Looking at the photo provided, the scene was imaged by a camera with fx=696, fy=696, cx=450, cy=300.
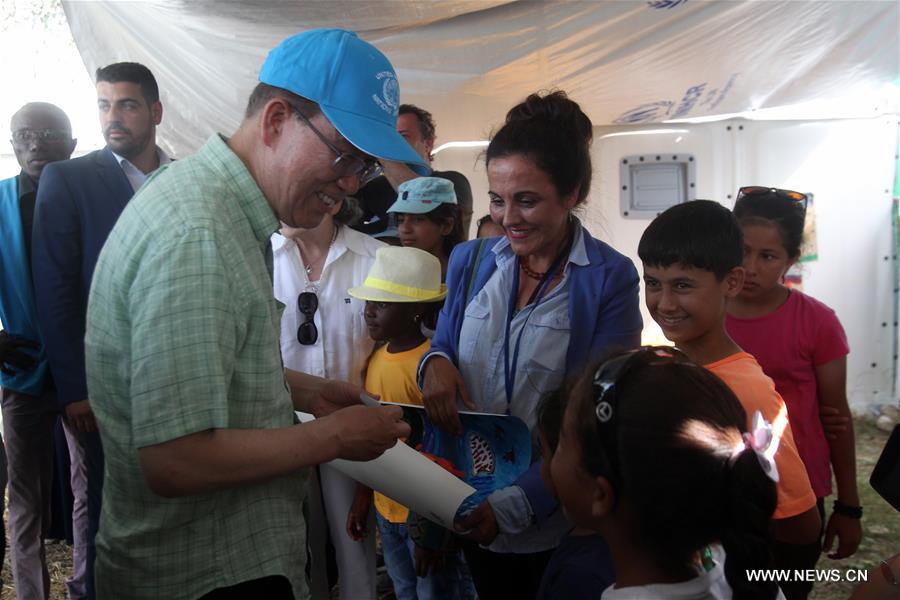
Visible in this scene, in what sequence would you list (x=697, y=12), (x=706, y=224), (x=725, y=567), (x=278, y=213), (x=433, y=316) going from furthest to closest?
1. (x=697, y=12)
2. (x=433, y=316)
3. (x=706, y=224)
4. (x=278, y=213)
5. (x=725, y=567)

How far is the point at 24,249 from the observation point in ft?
10.3

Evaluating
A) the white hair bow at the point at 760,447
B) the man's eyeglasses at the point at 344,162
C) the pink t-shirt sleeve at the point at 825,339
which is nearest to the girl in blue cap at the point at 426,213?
the pink t-shirt sleeve at the point at 825,339

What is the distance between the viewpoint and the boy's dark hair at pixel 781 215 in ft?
7.79

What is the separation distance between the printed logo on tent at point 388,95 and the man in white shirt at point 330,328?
4.70 ft

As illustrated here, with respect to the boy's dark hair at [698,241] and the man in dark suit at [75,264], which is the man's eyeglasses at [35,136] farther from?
the boy's dark hair at [698,241]

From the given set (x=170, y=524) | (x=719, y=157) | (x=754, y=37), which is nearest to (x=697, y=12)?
(x=754, y=37)

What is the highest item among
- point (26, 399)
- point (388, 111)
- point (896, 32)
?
point (896, 32)

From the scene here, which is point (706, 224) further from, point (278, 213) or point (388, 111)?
point (278, 213)

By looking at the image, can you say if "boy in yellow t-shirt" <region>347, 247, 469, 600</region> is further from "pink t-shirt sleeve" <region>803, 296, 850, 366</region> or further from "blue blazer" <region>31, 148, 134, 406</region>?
"pink t-shirt sleeve" <region>803, 296, 850, 366</region>

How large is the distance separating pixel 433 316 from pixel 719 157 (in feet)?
12.7

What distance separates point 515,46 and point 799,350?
2.71 meters

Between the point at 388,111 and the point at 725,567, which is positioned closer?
the point at 725,567

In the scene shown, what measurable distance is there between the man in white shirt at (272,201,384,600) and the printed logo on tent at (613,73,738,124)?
10.3 feet

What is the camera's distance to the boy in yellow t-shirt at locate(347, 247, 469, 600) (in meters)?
2.53
